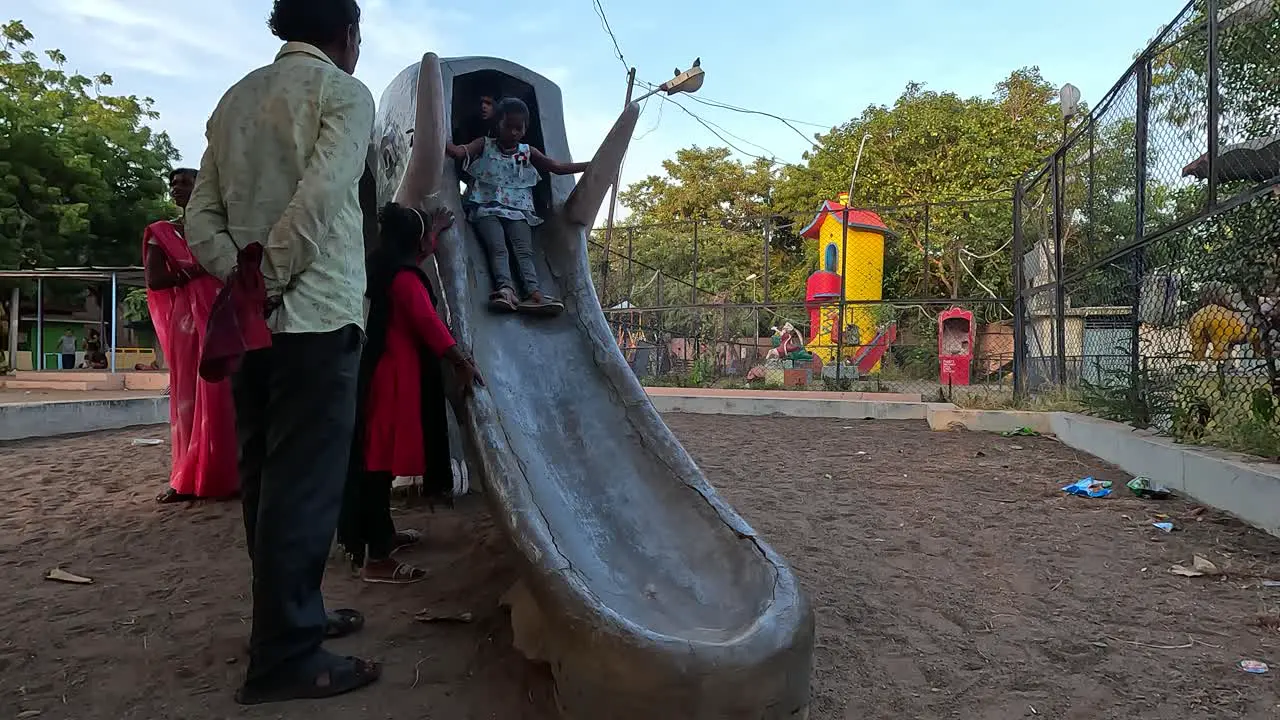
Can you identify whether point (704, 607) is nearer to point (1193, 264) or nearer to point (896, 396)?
point (1193, 264)

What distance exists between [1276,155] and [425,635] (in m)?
4.80

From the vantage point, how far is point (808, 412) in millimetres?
9789

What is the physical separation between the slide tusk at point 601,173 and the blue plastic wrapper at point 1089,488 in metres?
3.39

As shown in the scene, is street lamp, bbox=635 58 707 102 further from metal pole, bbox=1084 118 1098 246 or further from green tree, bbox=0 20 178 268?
green tree, bbox=0 20 178 268

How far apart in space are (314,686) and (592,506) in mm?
1054

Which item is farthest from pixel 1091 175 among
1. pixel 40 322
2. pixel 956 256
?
pixel 40 322

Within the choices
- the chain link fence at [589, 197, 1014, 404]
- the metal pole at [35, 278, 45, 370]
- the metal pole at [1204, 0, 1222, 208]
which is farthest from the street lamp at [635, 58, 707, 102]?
the metal pole at [35, 278, 45, 370]

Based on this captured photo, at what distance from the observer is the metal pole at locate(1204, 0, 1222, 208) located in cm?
441

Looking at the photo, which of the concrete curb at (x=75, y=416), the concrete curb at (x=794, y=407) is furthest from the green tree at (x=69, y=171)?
the concrete curb at (x=794, y=407)

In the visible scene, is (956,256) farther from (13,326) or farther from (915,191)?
(13,326)

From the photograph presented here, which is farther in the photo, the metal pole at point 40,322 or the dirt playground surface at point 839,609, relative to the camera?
the metal pole at point 40,322

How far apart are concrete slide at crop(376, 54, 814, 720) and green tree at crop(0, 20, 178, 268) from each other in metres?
15.4

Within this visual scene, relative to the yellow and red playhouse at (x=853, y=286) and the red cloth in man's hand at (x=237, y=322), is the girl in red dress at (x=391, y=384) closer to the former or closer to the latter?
the red cloth in man's hand at (x=237, y=322)

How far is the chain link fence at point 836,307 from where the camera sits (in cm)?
1191
